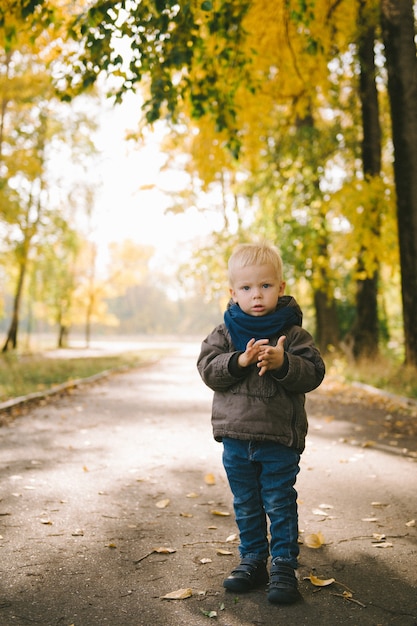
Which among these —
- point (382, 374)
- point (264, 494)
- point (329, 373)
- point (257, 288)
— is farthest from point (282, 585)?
point (329, 373)

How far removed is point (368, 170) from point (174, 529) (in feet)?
36.9

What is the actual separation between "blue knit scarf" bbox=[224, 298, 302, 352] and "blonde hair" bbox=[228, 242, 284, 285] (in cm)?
18

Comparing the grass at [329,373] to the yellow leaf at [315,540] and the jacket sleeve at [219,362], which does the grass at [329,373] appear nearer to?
the yellow leaf at [315,540]

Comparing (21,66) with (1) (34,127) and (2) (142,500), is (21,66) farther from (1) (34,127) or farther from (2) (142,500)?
(2) (142,500)

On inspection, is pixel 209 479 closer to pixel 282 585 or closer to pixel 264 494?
pixel 264 494

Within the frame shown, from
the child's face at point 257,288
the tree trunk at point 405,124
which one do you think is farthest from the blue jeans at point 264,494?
the tree trunk at point 405,124

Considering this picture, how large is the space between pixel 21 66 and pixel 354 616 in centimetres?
1837

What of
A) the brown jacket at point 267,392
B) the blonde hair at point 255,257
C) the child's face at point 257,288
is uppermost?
the blonde hair at point 255,257

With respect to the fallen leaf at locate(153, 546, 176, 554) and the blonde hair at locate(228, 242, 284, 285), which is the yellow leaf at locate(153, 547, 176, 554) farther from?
the blonde hair at locate(228, 242, 284, 285)

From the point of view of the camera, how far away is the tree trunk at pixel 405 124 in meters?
10.3

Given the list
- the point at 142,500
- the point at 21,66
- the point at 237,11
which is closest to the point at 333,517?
the point at 142,500

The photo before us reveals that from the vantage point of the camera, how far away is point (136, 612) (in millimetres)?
2838

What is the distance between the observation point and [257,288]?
326 centimetres

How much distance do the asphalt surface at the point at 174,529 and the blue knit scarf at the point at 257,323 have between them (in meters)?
1.23
